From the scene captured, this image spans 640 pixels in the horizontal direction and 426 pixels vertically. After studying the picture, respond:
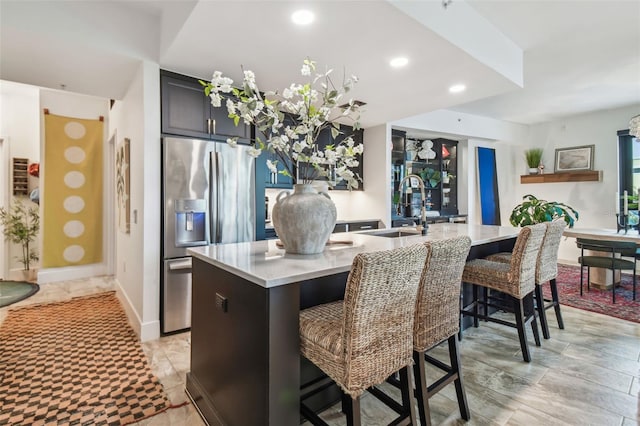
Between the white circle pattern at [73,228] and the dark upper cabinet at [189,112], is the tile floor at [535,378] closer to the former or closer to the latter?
the dark upper cabinet at [189,112]

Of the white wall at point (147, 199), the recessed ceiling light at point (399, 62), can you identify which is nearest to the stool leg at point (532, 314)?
the recessed ceiling light at point (399, 62)

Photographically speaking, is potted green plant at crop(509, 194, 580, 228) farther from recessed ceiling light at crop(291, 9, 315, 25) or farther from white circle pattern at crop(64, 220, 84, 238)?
white circle pattern at crop(64, 220, 84, 238)

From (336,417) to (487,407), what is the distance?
2.90ft

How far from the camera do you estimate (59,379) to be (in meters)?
2.26

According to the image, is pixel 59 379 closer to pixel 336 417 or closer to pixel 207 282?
pixel 207 282

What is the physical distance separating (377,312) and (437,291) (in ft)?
1.62

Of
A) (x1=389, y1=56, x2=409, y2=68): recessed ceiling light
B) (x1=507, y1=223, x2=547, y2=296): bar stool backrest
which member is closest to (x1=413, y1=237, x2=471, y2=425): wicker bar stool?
(x1=507, y1=223, x2=547, y2=296): bar stool backrest

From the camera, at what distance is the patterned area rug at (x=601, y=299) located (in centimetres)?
353

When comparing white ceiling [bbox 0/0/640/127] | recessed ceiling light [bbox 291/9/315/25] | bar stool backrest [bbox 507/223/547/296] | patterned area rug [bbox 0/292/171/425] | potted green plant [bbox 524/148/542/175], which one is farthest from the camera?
potted green plant [bbox 524/148/542/175]

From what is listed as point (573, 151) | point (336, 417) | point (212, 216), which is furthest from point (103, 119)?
point (573, 151)

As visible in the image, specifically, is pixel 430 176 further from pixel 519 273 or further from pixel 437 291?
pixel 437 291

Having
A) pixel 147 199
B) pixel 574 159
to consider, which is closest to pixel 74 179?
pixel 147 199

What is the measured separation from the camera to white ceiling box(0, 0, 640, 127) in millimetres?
2217

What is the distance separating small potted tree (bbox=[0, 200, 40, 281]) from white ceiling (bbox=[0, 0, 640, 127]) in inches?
110
